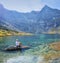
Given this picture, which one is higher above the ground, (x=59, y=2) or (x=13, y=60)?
(x=59, y=2)

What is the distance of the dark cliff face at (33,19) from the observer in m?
2.17

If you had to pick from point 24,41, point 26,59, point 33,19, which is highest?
point 33,19

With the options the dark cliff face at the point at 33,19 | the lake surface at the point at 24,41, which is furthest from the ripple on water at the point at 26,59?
the dark cliff face at the point at 33,19

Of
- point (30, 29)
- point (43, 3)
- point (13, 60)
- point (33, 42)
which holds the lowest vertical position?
point (13, 60)

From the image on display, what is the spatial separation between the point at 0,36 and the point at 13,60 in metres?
0.35

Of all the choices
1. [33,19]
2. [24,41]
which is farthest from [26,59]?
[33,19]

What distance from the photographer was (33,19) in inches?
87.1

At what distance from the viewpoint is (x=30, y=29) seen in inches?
86.3

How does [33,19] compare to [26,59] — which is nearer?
[26,59]

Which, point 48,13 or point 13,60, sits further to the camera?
point 48,13

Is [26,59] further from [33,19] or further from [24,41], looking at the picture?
[33,19]

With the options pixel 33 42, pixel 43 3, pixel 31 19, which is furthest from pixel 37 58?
pixel 43 3

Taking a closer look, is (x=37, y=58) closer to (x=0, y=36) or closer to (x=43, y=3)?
(x=0, y=36)

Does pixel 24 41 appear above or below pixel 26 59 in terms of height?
above
